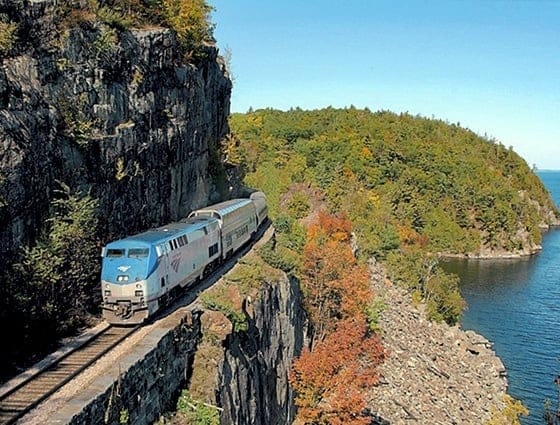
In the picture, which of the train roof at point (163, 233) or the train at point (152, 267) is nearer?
the train at point (152, 267)

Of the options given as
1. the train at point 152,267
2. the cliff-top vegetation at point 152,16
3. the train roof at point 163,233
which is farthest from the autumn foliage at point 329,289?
the cliff-top vegetation at point 152,16

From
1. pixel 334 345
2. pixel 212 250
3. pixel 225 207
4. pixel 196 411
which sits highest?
pixel 225 207

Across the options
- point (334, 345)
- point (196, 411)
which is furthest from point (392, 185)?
point (196, 411)

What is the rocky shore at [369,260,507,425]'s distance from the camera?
124 ft

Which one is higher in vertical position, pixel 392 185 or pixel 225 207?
pixel 225 207

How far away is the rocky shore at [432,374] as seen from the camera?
124ft

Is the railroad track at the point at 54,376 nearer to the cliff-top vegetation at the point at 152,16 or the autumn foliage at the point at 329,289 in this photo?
the cliff-top vegetation at the point at 152,16

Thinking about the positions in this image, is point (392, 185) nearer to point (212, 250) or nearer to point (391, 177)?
point (391, 177)

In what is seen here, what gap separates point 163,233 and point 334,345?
54.0ft

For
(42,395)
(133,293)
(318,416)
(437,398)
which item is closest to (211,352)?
(133,293)

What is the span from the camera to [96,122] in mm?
22656

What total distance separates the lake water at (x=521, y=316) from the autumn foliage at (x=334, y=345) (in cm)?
1264

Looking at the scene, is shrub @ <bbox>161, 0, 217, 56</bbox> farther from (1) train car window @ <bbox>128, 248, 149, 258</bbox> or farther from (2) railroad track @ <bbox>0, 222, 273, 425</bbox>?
(2) railroad track @ <bbox>0, 222, 273, 425</bbox>

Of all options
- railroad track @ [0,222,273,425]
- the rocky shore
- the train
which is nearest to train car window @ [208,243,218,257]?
the train
